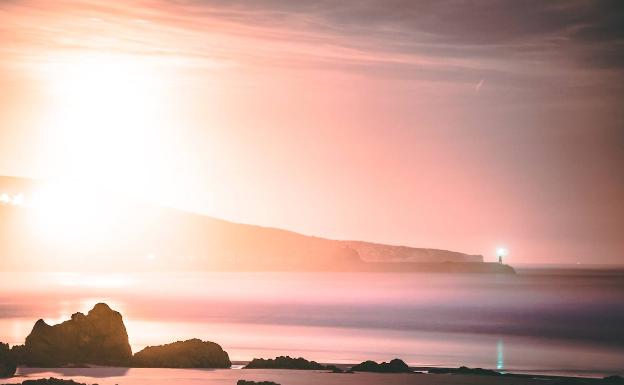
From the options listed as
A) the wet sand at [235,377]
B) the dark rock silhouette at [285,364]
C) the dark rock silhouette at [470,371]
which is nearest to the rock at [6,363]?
the wet sand at [235,377]

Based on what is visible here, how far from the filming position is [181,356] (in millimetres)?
36969

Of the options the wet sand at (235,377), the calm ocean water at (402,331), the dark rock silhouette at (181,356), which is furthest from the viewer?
the calm ocean water at (402,331)

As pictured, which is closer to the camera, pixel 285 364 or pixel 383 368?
pixel 383 368

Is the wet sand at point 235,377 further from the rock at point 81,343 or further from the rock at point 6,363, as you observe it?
the rock at point 81,343

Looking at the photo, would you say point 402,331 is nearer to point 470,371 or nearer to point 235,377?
point 470,371

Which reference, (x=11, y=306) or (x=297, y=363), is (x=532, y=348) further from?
(x=11, y=306)

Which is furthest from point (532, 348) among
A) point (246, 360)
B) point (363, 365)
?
point (363, 365)

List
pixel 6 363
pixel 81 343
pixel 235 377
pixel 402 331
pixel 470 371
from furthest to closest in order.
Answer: pixel 402 331 → pixel 470 371 → pixel 81 343 → pixel 235 377 → pixel 6 363

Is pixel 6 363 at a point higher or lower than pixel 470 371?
lower

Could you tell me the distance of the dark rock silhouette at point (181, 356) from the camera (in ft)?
121

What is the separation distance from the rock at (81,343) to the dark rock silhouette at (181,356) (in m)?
0.66

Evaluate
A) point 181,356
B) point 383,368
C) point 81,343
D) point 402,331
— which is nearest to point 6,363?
point 81,343

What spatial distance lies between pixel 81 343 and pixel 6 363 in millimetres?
4105

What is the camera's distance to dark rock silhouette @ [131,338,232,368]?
1452 inches
